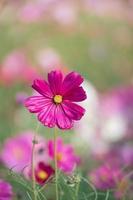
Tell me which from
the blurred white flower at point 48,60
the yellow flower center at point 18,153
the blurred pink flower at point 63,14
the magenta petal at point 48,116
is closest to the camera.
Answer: the magenta petal at point 48,116

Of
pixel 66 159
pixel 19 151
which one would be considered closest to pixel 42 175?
pixel 66 159

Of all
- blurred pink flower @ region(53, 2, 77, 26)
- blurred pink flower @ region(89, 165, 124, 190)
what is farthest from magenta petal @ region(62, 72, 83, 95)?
blurred pink flower @ region(53, 2, 77, 26)

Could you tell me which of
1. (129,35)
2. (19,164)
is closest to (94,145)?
(19,164)

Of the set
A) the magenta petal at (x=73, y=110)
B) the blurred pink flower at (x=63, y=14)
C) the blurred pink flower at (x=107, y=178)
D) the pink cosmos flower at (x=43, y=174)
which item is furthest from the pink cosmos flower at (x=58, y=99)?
the blurred pink flower at (x=63, y=14)

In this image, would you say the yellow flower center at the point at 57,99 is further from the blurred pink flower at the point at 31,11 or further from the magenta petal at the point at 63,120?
the blurred pink flower at the point at 31,11

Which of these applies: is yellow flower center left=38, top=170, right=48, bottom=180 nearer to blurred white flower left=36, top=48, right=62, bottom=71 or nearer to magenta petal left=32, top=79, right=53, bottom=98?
magenta petal left=32, top=79, right=53, bottom=98

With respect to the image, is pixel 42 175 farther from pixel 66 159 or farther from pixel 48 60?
pixel 48 60

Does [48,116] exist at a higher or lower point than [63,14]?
lower
